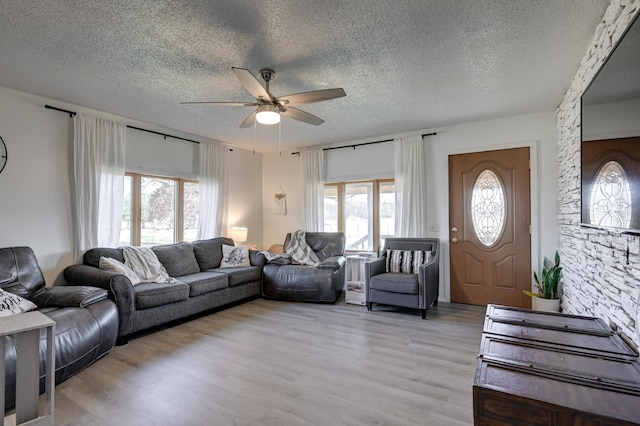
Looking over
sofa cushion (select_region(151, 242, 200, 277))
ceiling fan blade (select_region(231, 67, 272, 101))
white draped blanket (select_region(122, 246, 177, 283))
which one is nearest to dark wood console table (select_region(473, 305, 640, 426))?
ceiling fan blade (select_region(231, 67, 272, 101))

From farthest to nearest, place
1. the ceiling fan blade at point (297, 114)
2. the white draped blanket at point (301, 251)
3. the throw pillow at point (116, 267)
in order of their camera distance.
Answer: the white draped blanket at point (301, 251) → the throw pillow at point (116, 267) → the ceiling fan blade at point (297, 114)

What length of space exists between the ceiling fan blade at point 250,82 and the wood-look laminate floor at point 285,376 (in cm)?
224

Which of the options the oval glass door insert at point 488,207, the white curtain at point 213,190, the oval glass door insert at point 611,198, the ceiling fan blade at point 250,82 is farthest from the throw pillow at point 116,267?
the oval glass door insert at point 488,207

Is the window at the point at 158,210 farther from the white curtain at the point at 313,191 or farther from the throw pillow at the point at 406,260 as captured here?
the throw pillow at the point at 406,260

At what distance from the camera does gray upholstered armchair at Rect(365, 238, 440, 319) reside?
3.79 m

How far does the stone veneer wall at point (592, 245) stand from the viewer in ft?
5.40

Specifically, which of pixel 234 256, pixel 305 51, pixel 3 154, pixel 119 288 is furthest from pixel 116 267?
pixel 305 51

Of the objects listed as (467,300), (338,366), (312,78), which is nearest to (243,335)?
(338,366)

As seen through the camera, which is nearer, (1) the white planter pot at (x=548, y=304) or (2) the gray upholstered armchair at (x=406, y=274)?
(1) the white planter pot at (x=548, y=304)

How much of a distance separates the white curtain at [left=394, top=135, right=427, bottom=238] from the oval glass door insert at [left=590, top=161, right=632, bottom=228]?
2.58 metres

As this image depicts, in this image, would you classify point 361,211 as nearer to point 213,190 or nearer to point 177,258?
point 213,190

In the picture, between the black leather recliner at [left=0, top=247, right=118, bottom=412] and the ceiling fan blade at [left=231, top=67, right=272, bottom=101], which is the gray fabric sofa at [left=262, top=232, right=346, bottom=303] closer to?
the black leather recliner at [left=0, top=247, right=118, bottom=412]

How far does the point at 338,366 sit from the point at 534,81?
3.20 metres

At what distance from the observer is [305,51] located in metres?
2.43
